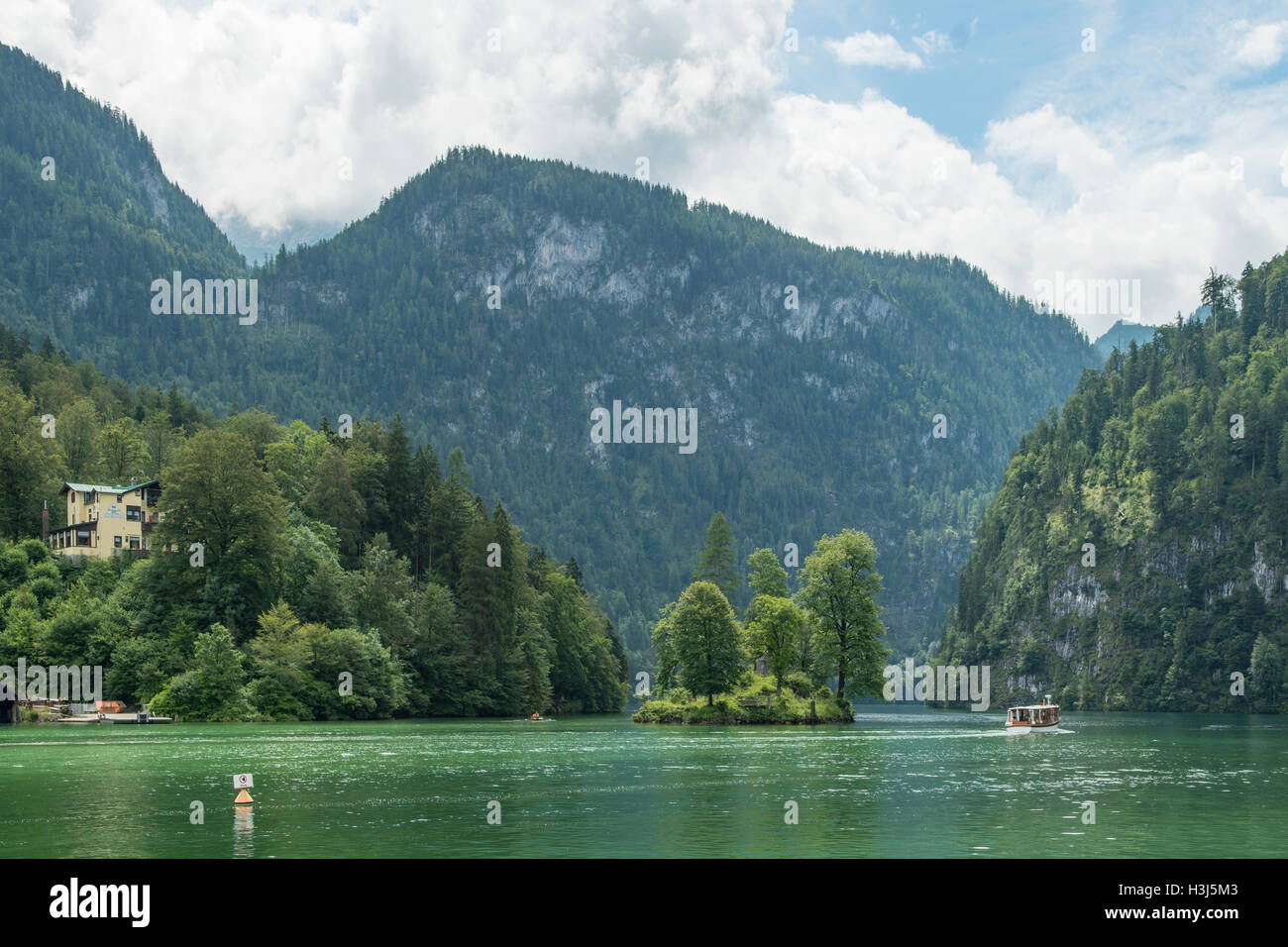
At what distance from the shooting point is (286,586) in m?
128

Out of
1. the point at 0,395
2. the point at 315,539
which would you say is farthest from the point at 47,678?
the point at 0,395

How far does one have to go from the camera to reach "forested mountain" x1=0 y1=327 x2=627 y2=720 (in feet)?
378

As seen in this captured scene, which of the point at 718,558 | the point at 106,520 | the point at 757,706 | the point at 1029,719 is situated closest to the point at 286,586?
the point at 106,520

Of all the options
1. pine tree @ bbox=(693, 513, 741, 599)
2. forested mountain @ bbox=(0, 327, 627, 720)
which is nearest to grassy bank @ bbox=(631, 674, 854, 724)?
forested mountain @ bbox=(0, 327, 627, 720)

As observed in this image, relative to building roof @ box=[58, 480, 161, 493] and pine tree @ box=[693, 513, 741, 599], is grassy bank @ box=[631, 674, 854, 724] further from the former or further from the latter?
building roof @ box=[58, 480, 161, 493]

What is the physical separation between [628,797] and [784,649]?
7491 cm

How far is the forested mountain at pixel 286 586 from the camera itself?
115125mm

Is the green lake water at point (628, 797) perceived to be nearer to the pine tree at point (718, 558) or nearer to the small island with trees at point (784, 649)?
the small island with trees at point (784, 649)

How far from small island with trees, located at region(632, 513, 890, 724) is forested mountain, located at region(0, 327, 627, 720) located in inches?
1058

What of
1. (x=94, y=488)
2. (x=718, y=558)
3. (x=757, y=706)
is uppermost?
(x=94, y=488)

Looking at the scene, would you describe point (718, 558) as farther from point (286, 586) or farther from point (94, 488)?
point (94, 488)
